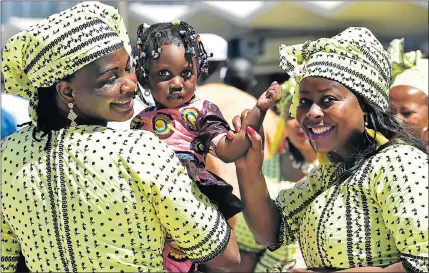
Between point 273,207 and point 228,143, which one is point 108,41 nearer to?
point 228,143

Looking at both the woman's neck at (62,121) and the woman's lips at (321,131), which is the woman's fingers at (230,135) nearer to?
the woman's lips at (321,131)

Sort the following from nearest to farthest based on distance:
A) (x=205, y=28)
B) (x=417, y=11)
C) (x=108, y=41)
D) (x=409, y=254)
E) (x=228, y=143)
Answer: (x=409, y=254) < (x=108, y=41) < (x=228, y=143) < (x=417, y=11) < (x=205, y=28)

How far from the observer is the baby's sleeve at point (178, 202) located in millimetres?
2434

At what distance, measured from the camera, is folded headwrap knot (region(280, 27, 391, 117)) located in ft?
8.32

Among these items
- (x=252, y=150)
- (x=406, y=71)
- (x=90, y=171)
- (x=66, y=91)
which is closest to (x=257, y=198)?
(x=252, y=150)

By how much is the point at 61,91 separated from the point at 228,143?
58 centimetres

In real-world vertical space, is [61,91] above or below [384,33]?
above

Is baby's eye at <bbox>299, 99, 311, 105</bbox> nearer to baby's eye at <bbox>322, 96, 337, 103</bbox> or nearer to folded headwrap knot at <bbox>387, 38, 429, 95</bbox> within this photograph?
baby's eye at <bbox>322, 96, 337, 103</bbox>

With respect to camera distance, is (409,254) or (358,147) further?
(358,147)

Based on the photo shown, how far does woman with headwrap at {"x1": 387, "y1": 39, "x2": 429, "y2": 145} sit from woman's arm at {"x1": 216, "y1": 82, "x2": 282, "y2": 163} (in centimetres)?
144

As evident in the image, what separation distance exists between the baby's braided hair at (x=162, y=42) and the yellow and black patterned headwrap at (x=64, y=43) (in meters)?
0.35

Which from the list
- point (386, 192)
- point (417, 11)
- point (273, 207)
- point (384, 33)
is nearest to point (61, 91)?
point (273, 207)

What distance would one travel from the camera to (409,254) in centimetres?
233

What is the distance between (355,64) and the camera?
254cm
